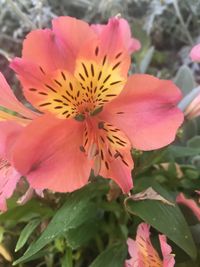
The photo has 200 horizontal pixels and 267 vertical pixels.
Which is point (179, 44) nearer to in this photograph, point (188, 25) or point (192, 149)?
point (188, 25)

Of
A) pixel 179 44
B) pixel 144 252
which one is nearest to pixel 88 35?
pixel 144 252

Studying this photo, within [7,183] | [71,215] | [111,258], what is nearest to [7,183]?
[7,183]

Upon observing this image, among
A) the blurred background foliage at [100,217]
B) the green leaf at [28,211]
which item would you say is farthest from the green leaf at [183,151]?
the green leaf at [28,211]

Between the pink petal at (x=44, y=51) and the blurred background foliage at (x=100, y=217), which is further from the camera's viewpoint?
the blurred background foliage at (x=100, y=217)

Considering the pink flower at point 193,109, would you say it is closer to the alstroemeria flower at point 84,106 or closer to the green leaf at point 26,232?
the alstroemeria flower at point 84,106

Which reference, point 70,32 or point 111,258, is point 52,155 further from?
point 111,258

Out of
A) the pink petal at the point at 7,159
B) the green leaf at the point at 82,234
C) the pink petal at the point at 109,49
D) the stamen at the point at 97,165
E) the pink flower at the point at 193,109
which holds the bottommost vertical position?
the green leaf at the point at 82,234
